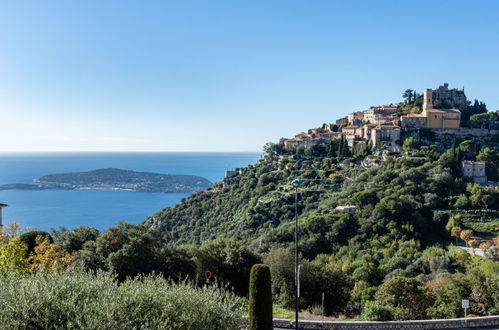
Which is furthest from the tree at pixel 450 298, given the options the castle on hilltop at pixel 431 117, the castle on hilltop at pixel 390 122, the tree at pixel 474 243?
the castle on hilltop at pixel 431 117

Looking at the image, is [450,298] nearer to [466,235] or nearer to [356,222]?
[466,235]

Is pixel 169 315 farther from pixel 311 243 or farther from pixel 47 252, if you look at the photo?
pixel 311 243

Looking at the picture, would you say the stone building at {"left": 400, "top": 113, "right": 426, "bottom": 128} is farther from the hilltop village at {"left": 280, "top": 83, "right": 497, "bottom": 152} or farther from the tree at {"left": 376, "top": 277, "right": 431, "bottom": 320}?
the tree at {"left": 376, "top": 277, "right": 431, "bottom": 320}

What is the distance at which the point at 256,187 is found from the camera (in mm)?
61031

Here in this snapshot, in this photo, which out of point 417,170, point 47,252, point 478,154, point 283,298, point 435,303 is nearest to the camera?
point 47,252

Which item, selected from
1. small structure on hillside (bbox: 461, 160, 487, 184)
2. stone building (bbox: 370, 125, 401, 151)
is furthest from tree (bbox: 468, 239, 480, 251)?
stone building (bbox: 370, 125, 401, 151)

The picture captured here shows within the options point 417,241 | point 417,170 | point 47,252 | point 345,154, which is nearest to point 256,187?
point 345,154

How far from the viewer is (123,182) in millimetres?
152625

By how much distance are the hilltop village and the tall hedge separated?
5447 centimetres

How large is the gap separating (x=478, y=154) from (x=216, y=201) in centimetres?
4128

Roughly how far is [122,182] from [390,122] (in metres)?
118

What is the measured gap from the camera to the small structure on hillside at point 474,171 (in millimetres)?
48594

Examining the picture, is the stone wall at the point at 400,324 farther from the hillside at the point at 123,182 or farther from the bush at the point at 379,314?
the hillside at the point at 123,182

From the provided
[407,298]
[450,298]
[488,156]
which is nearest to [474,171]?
[488,156]
